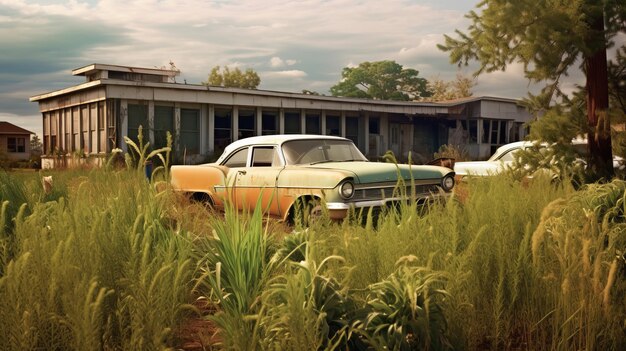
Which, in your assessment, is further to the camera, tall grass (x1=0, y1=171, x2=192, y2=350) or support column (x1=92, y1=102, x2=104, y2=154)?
support column (x1=92, y1=102, x2=104, y2=154)

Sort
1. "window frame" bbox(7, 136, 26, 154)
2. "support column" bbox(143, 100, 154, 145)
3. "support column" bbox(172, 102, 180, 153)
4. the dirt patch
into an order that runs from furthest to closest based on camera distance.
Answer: "window frame" bbox(7, 136, 26, 154)
"support column" bbox(172, 102, 180, 153)
"support column" bbox(143, 100, 154, 145)
the dirt patch

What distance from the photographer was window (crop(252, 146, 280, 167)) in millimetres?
9773

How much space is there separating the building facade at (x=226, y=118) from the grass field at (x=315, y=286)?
630 inches

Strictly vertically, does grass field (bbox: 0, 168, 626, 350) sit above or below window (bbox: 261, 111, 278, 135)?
below

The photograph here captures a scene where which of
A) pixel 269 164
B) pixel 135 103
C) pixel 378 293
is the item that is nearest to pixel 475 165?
pixel 269 164

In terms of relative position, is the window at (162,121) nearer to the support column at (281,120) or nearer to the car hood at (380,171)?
the support column at (281,120)

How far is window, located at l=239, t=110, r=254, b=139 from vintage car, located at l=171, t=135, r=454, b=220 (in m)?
18.0

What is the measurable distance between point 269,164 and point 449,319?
6.42 metres

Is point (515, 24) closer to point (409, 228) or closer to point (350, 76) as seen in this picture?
point (409, 228)

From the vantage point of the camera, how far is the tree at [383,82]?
61.1 m

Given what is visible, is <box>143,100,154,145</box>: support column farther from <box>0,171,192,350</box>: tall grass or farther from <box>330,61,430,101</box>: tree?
<box>330,61,430,101</box>: tree

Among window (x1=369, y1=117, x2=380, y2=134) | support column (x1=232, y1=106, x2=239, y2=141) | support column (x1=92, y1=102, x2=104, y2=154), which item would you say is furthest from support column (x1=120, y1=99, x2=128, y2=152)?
window (x1=369, y1=117, x2=380, y2=134)

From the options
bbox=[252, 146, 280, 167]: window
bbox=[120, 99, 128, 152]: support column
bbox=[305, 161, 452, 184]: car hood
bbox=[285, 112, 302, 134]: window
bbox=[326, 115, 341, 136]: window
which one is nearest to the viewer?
bbox=[305, 161, 452, 184]: car hood

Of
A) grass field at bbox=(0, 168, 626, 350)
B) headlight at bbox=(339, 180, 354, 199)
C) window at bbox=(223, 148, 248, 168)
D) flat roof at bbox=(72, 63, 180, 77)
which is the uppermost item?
flat roof at bbox=(72, 63, 180, 77)
